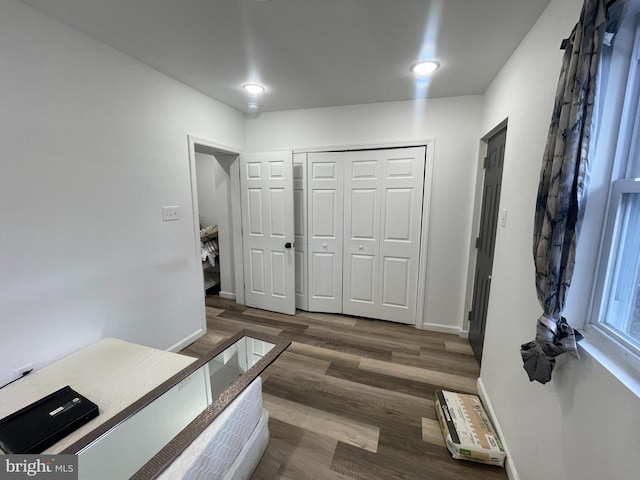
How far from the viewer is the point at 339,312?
3.22 meters

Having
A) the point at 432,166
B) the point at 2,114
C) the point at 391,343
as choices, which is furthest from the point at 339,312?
the point at 2,114

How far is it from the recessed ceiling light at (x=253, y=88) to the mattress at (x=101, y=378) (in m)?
2.28

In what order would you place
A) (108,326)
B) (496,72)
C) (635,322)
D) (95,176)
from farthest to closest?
1. (496,72)
2. (108,326)
3. (95,176)
4. (635,322)

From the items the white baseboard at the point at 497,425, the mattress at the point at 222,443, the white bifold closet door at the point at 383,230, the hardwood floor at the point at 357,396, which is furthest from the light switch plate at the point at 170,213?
the white baseboard at the point at 497,425

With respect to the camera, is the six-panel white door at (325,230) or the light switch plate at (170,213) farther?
the six-panel white door at (325,230)

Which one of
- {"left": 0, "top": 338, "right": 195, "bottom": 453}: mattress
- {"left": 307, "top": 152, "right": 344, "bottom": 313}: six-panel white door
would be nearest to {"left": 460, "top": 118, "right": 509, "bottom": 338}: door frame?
{"left": 307, "top": 152, "right": 344, "bottom": 313}: six-panel white door

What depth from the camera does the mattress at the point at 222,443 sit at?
0.94 meters

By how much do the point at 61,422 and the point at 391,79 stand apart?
2971 mm

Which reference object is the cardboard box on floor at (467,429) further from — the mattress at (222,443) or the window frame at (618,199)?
the mattress at (222,443)

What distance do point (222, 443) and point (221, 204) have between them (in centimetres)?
290

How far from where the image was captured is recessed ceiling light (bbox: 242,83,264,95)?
2.35 meters

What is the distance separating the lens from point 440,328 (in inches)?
111

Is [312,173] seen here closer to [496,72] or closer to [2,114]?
[496,72]

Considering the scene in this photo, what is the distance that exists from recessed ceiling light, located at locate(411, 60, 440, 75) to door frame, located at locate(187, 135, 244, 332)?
200cm
